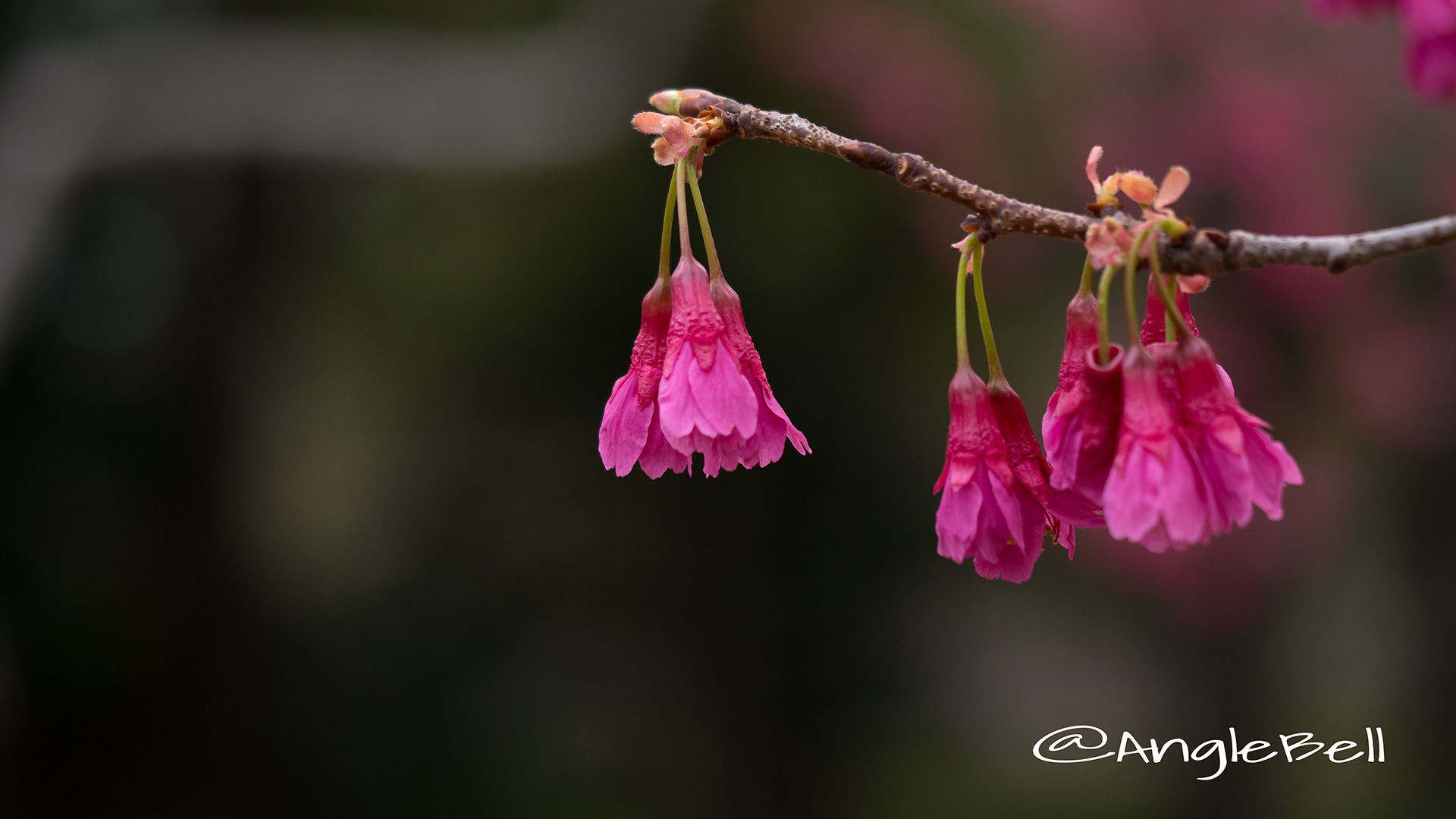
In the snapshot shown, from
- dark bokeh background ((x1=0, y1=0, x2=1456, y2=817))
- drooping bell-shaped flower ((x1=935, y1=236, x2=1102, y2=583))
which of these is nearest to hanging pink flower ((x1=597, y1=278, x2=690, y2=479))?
drooping bell-shaped flower ((x1=935, y1=236, x2=1102, y2=583))

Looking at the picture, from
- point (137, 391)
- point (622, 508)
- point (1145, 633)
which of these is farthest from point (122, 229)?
point (1145, 633)

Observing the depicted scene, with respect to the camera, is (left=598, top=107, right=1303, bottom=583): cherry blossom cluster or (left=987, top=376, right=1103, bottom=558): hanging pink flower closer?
(left=598, top=107, right=1303, bottom=583): cherry blossom cluster

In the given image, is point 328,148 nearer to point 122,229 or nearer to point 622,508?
point 122,229

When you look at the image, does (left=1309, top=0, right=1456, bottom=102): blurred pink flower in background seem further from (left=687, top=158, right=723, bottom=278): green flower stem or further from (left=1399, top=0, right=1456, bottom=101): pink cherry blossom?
(left=687, top=158, right=723, bottom=278): green flower stem

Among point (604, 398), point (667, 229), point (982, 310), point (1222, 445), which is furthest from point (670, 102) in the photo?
point (604, 398)
